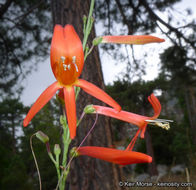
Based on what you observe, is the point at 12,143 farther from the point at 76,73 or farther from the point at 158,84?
the point at 158,84

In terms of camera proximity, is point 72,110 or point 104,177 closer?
point 72,110

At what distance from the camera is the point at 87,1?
129cm

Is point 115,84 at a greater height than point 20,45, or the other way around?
point 20,45

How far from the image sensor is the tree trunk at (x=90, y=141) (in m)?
0.87

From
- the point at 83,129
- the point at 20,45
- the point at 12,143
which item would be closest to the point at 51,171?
the point at 12,143

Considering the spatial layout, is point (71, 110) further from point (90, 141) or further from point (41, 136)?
point (90, 141)

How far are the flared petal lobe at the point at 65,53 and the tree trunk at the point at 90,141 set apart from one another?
64cm

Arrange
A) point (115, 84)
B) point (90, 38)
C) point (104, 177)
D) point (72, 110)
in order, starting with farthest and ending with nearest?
point (115, 84) → point (90, 38) → point (104, 177) → point (72, 110)

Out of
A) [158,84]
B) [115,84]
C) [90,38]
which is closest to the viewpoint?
[90,38]

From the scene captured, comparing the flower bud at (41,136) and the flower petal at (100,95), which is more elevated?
the flower petal at (100,95)

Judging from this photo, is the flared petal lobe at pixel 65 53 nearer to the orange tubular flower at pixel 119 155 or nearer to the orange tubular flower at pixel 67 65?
the orange tubular flower at pixel 67 65

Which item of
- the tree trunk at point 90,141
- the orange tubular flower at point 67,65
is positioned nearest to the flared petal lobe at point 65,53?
the orange tubular flower at point 67,65

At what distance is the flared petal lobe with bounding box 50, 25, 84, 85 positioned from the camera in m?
0.30

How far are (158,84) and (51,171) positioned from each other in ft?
6.96
